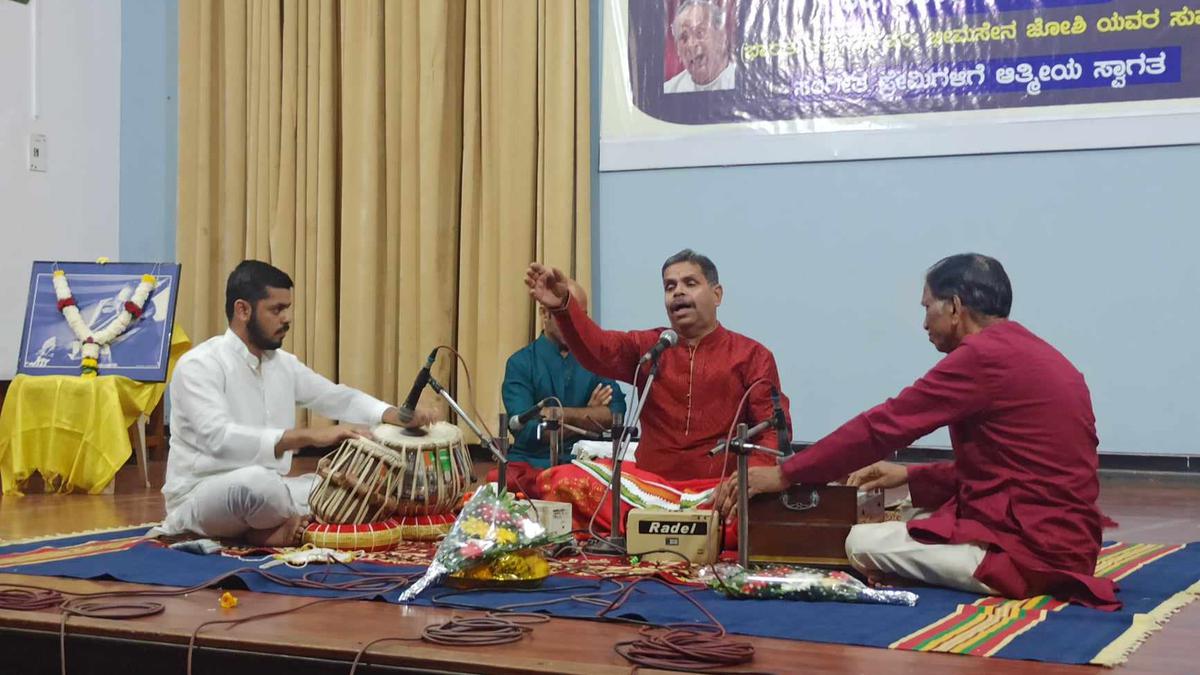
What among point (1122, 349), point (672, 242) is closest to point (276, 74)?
point (672, 242)

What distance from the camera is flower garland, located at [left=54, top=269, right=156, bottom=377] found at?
18.8ft

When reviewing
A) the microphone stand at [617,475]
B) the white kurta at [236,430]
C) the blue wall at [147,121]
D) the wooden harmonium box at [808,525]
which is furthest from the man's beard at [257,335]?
the blue wall at [147,121]

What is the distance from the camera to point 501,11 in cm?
650

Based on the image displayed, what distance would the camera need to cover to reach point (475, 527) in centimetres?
290

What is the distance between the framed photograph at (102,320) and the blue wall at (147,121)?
131 cm

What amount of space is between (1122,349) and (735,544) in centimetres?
284

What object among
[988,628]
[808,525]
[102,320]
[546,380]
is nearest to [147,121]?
[102,320]

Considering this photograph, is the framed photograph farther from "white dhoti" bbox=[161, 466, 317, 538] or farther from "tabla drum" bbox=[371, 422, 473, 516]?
"tabla drum" bbox=[371, 422, 473, 516]

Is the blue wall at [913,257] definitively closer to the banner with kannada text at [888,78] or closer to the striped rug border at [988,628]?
the banner with kannada text at [888,78]

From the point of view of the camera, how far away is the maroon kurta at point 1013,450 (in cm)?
288

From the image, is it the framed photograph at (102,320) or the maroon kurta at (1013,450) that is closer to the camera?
the maroon kurta at (1013,450)

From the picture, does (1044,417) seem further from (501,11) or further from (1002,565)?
(501,11)

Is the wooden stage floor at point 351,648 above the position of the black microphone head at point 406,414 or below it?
below

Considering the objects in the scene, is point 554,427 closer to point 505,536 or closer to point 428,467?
point 428,467
